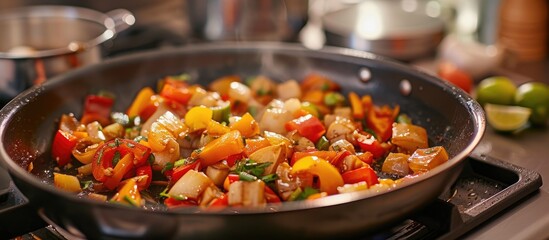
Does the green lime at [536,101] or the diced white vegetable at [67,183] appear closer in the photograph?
the diced white vegetable at [67,183]

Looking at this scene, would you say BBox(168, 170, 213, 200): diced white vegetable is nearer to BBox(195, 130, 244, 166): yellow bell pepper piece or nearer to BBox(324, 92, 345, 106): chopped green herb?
BBox(195, 130, 244, 166): yellow bell pepper piece

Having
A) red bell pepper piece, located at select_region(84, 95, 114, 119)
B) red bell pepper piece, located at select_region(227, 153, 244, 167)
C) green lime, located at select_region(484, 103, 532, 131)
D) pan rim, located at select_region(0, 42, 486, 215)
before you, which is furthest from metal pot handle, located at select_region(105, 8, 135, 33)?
green lime, located at select_region(484, 103, 532, 131)

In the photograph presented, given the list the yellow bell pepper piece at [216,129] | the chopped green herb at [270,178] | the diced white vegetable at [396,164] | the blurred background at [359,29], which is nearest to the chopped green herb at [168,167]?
the yellow bell pepper piece at [216,129]

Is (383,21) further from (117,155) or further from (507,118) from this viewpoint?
(117,155)

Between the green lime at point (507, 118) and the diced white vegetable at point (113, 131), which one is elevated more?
the diced white vegetable at point (113, 131)

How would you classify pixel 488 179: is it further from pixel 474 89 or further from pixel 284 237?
pixel 474 89

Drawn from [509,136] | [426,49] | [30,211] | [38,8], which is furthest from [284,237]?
[38,8]

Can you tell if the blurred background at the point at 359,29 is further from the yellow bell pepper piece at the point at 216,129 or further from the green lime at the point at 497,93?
the yellow bell pepper piece at the point at 216,129
